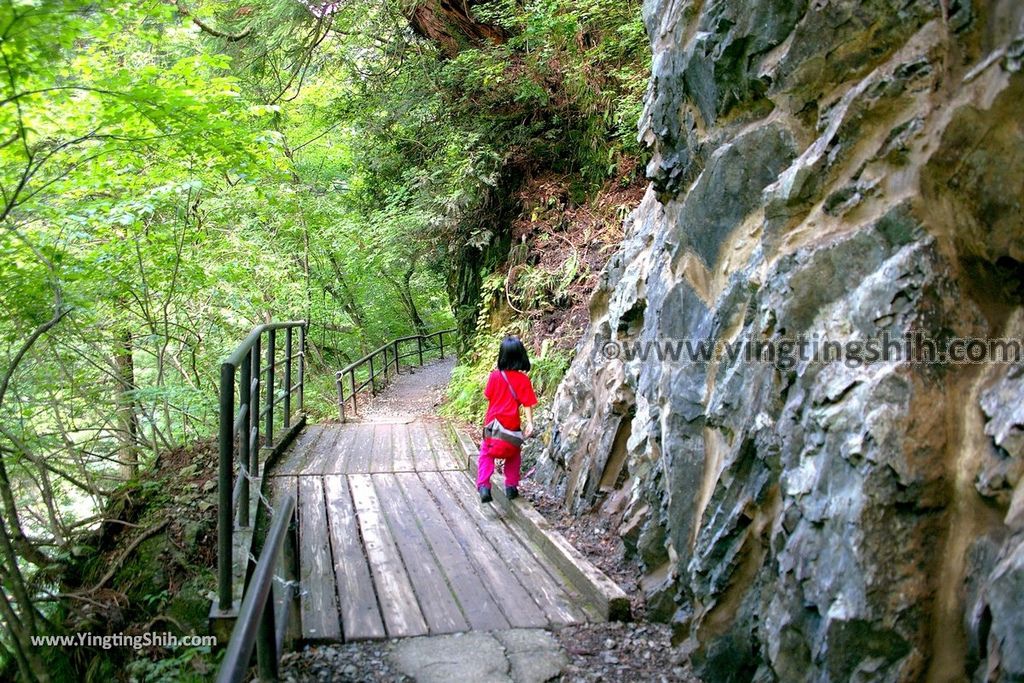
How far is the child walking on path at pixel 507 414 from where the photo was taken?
235 inches

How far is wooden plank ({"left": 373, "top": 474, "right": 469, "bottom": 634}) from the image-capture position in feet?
13.7

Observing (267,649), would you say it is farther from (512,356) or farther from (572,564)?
(512,356)

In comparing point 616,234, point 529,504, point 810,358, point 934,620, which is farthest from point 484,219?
point 934,620

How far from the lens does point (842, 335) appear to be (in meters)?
2.83

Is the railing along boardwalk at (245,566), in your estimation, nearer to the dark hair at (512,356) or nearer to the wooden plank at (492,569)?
the wooden plank at (492,569)

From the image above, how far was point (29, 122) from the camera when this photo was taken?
593 centimetres

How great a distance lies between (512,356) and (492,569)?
5.97 feet

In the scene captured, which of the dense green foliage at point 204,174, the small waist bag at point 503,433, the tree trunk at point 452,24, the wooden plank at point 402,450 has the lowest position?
the wooden plank at point 402,450

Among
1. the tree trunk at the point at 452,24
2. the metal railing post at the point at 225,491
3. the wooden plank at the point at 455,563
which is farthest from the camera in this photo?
the tree trunk at the point at 452,24

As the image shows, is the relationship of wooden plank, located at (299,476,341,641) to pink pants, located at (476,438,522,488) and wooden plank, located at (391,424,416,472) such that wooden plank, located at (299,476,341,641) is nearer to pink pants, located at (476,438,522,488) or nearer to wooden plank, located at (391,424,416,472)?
wooden plank, located at (391,424,416,472)

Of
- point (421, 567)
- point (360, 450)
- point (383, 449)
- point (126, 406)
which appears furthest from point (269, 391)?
point (126, 406)

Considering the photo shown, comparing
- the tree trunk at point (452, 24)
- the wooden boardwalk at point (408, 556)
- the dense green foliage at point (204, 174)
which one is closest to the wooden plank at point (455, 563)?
the wooden boardwalk at point (408, 556)

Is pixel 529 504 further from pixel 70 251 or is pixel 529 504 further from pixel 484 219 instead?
pixel 484 219

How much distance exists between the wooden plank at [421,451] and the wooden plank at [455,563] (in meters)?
0.59
